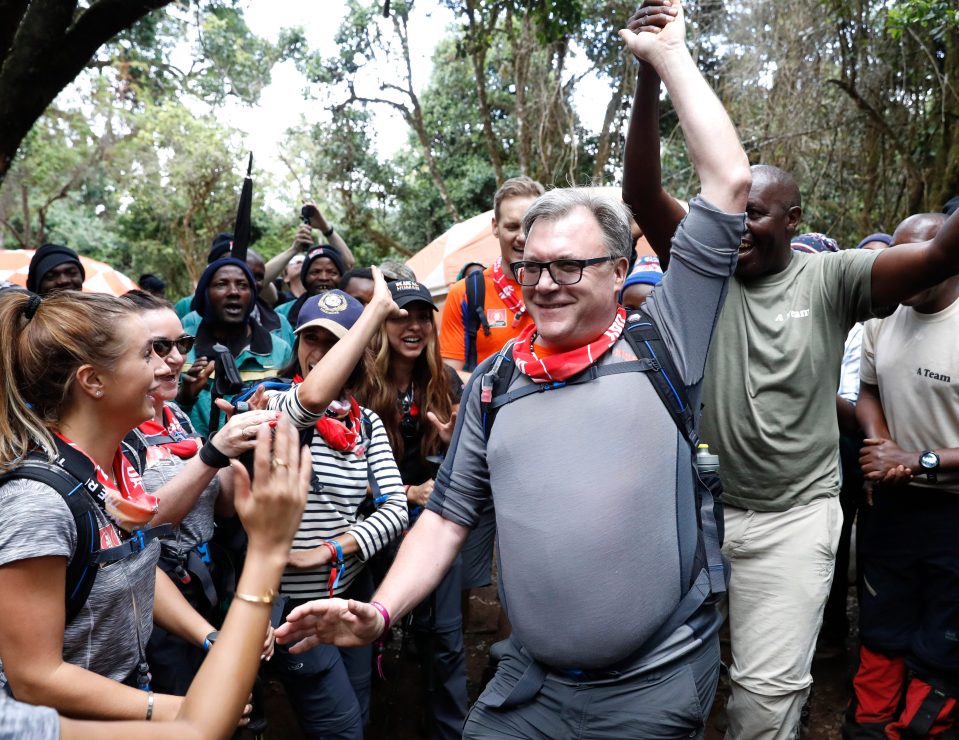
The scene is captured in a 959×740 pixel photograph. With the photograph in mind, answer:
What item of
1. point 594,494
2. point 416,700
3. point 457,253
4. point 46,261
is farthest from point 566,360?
point 457,253

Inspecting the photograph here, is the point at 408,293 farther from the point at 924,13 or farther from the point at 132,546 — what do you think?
the point at 924,13

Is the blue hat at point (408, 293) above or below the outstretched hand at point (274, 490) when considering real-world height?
above

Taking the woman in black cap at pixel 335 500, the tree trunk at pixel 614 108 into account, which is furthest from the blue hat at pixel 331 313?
the tree trunk at pixel 614 108

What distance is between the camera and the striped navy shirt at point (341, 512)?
3.46 metres

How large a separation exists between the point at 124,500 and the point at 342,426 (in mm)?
1373

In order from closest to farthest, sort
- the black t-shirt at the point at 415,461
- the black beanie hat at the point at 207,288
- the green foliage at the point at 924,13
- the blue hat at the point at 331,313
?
the blue hat at the point at 331,313 → the black t-shirt at the point at 415,461 → the black beanie hat at the point at 207,288 → the green foliage at the point at 924,13

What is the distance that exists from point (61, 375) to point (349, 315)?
1.65 m

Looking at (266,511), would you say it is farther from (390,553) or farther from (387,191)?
(387,191)

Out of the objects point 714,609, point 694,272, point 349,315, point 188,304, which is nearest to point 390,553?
point 349,315

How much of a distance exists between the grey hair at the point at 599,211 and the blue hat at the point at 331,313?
1504mm

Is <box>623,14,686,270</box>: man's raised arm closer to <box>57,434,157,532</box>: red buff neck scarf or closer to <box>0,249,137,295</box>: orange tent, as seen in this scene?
<box>57,434,157,532</box>: red buff neck scarf

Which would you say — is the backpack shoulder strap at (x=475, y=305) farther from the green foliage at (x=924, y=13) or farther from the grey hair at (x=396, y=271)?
the green foliage at (x=924, y=13)

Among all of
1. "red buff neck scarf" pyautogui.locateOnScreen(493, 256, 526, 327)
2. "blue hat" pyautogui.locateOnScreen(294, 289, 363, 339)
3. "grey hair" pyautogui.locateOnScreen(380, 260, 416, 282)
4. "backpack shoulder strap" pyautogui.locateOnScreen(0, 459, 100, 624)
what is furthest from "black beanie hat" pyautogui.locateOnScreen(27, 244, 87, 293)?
"backpack shoulder strap" pyautogui.locateOnScreen(0, 459, 100, 624)

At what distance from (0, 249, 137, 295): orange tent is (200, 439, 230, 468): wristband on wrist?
7.70 m
